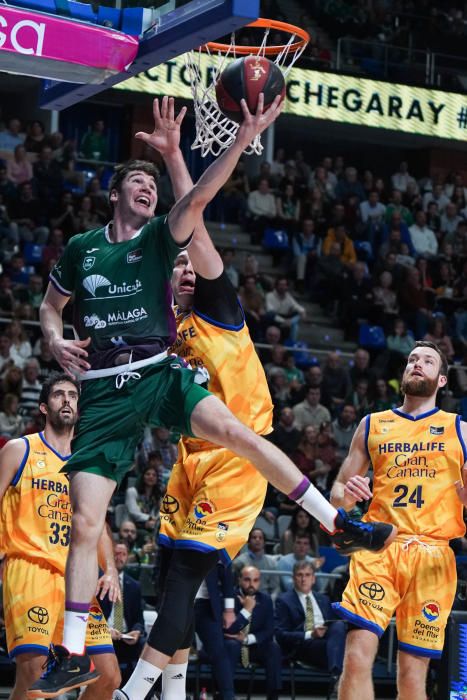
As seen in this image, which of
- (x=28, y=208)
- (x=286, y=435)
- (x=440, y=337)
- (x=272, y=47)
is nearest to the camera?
(x=272, y=47)

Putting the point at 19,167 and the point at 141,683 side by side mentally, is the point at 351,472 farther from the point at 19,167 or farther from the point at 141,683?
the point at 19,167

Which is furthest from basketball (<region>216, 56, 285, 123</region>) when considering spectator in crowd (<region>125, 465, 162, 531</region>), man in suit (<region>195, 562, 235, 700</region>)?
spectator in crowd (<region>125, 465, 162, 531</region>)

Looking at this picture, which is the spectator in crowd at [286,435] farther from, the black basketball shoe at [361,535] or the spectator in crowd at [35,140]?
the black basketball shoe at [361,535]

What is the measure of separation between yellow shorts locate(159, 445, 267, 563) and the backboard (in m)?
2.12

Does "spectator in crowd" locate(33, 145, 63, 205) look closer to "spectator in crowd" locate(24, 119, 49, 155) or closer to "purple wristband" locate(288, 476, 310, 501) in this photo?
"spectator in crowd" locate(24, 119, 49, 155)

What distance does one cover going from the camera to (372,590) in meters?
7.11

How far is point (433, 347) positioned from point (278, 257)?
12696mm

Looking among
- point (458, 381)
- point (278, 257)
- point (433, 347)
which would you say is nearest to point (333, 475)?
point (458, 381)

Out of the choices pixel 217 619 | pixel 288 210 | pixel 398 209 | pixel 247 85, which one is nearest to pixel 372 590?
pixel 247 85

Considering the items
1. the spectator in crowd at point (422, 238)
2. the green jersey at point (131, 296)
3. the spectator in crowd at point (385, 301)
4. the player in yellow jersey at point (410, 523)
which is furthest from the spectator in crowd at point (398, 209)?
the green jersey at point (131, 296)

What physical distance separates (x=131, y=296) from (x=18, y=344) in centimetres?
889

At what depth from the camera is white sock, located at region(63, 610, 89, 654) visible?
18.3 feet

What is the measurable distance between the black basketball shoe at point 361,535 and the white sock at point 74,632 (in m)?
1.24

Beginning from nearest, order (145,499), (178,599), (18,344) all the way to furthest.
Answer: (178,599) → (145,499) → (18,344)
